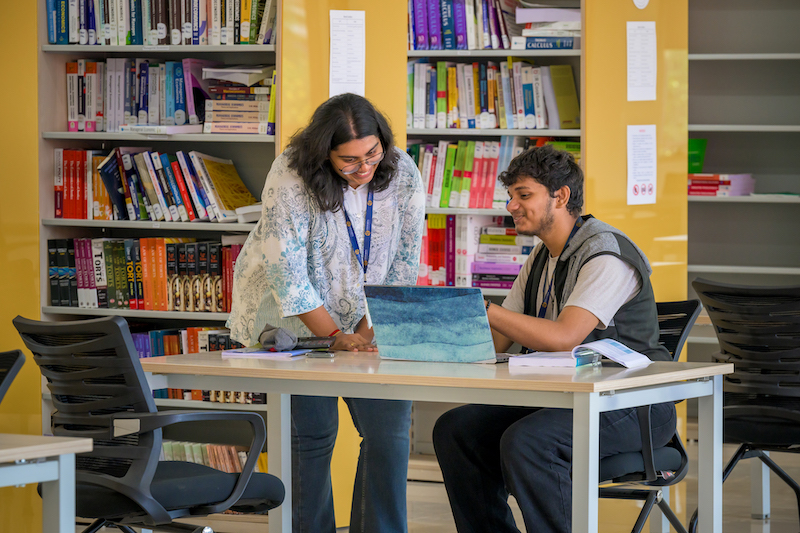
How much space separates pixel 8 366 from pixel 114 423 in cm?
35

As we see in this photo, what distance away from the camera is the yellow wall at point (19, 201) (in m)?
3.71

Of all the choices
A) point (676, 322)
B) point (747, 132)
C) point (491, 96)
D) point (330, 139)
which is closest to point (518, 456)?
point (676, 322)

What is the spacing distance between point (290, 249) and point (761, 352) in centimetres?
160

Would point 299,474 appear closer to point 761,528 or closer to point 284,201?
point 284,201

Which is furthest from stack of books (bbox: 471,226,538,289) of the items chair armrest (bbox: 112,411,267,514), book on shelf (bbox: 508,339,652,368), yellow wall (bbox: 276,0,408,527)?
chair armrest (bbox: 112,411,267,514)

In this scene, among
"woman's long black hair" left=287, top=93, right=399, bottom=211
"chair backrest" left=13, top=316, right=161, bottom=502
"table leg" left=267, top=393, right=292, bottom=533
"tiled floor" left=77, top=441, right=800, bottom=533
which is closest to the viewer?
"chair backrest" left=13, top=316, right=161, bottom=502

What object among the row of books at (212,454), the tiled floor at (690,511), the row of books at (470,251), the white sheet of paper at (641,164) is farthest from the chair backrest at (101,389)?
the white sheet of paper at (641,164)

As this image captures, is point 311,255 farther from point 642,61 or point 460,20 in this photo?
point 642,61

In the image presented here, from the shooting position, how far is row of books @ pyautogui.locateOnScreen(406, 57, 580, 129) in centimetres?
397

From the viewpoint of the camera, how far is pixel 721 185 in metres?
4.37

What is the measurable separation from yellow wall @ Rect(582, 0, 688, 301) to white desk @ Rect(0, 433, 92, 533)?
278 cm

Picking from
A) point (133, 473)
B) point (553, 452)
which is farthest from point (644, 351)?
point (133, 473)

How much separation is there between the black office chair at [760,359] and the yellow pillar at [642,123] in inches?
37.2

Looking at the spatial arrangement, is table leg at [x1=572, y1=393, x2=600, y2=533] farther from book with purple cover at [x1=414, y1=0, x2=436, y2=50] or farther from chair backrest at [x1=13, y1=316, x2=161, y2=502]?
book with purple cover at [x1=414, y1=0, x2=436, y2=50]
